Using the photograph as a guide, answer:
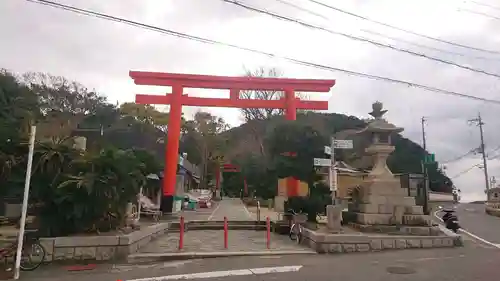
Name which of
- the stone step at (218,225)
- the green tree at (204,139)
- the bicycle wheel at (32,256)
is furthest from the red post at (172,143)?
the green tree at (204,139)

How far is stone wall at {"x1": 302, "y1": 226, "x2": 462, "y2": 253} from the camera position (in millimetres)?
10164

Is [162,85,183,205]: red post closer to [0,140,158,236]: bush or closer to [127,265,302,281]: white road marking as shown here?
[0,140,158,236]: bush

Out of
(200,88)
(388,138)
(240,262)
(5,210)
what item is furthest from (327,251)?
(5,210)

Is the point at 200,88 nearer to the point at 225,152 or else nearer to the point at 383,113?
the point at 383,113

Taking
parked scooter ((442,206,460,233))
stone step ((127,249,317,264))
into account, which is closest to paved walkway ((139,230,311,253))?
stone step ((127,249,317,264))

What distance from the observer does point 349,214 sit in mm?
13148

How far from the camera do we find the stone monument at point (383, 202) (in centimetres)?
1183

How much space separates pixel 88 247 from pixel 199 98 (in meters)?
11.7

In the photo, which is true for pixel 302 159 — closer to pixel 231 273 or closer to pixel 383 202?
pixel 383 202

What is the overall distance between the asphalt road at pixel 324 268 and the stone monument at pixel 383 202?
1.86 m

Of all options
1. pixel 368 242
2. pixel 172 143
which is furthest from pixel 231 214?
pixel 368 242

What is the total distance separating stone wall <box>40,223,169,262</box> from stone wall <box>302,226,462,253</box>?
202 inches

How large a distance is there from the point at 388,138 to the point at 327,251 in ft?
17.2

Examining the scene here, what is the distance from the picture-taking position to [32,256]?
8.11m
